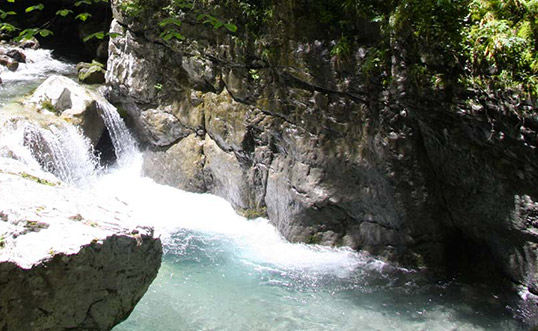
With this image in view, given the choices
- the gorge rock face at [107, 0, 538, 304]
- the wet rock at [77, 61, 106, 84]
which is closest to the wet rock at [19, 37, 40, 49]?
the wet rock at [77, 61, 106, 84]

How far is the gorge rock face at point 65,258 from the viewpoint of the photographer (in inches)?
107

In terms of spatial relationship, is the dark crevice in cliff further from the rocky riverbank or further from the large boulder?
the large boulder

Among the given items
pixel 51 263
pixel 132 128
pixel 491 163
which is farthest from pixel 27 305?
pixel 132 128

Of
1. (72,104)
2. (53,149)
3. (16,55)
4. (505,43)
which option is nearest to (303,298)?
(505,43)

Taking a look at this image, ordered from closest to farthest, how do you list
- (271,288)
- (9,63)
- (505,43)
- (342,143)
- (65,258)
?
(65,258), (505,43), (271,288), (342,143), (9,63)

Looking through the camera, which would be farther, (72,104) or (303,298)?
(72,104)

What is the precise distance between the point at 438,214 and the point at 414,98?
1.86 m

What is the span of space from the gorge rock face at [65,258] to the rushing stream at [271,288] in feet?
1.24

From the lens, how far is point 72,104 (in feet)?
30.3

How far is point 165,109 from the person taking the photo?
29.3 feet

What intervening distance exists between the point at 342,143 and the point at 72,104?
588 cm

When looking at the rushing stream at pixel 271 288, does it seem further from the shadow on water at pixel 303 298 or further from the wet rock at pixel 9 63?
the wet rock at pixel 9 63

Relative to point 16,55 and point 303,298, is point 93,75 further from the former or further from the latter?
point 303,298

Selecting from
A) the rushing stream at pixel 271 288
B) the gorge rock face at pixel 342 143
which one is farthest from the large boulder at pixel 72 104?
the gorge rock face at pixel 342 143
